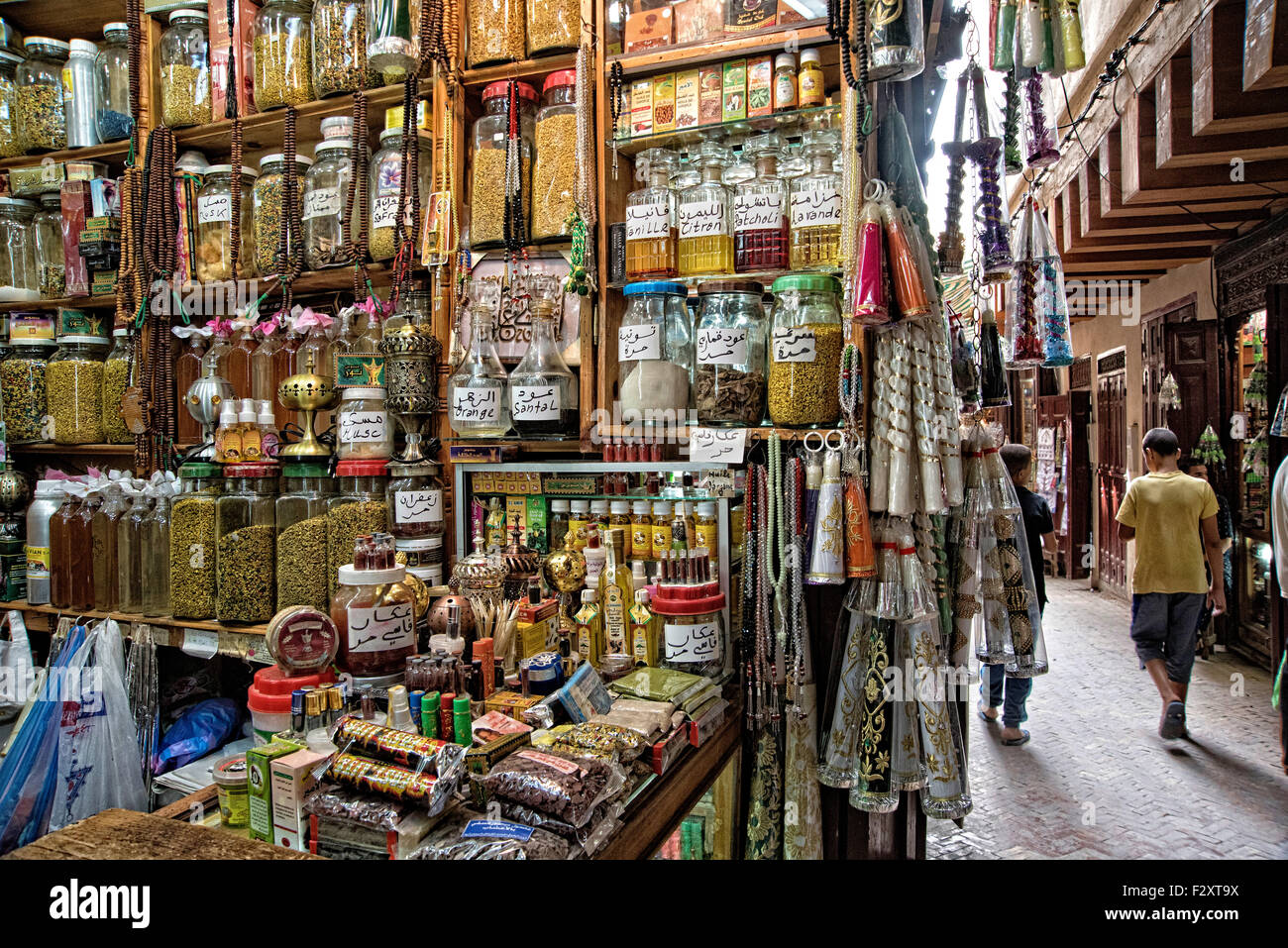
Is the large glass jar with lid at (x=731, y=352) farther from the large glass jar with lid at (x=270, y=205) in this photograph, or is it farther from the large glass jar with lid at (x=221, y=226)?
the large glass jar with lid at (x=221, y=226)

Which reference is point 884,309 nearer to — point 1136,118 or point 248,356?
point 248,356

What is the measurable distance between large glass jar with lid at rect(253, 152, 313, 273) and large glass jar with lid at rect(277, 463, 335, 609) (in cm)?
64

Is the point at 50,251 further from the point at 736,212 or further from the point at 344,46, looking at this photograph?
the point at 736,212

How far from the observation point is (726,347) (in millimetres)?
1507

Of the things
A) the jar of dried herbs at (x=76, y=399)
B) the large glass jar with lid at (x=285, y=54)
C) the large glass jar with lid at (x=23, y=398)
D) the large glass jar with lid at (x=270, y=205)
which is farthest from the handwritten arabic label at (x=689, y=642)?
the large glass jar with lid at (x=23, y=398)

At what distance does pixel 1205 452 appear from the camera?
15.6ft

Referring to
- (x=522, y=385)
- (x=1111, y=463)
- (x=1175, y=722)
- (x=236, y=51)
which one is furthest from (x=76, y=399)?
(x=1111, y=463)

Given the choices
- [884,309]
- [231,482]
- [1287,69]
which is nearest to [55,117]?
[231,482]

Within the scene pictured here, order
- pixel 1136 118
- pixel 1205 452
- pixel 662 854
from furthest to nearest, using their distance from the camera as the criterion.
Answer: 1. pixel 1205 452
2. pixel 1136 118
3. pixel 662 854

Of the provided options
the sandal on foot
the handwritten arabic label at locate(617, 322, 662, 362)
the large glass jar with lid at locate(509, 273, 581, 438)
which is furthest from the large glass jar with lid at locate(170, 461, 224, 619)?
the sandal on foot

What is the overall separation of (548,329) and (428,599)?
65 cm

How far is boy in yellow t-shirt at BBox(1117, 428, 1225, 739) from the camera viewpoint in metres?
3.48

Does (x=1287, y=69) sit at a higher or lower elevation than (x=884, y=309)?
higher

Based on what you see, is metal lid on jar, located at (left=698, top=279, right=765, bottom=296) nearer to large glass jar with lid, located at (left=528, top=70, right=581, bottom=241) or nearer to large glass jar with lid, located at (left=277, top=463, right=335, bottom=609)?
large glass jar with lid, located at (left=528, top=70, right=581, bottom=241)
